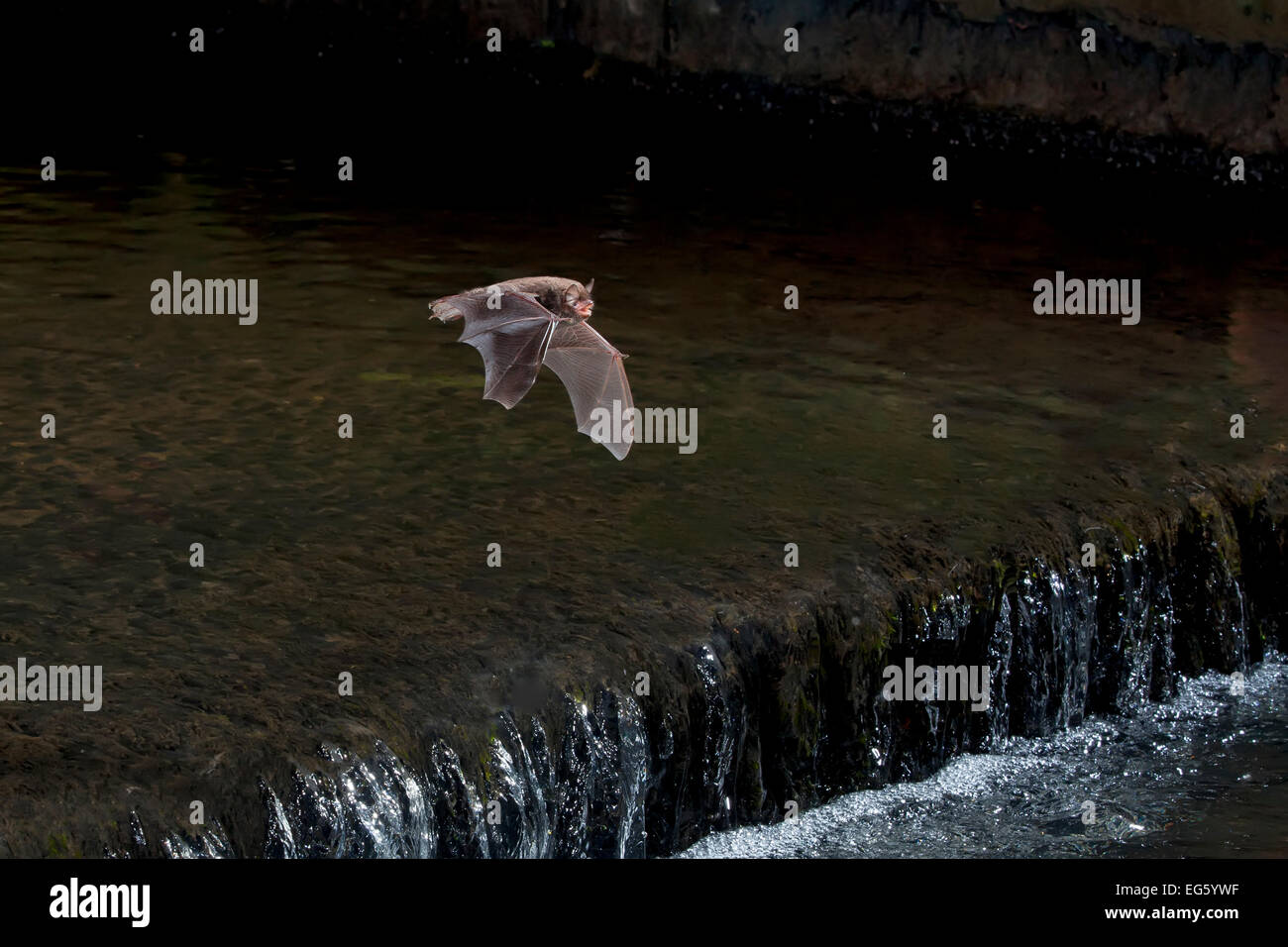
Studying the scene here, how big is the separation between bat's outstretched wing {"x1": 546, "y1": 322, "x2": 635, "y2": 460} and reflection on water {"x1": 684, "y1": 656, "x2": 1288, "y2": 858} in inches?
56.6

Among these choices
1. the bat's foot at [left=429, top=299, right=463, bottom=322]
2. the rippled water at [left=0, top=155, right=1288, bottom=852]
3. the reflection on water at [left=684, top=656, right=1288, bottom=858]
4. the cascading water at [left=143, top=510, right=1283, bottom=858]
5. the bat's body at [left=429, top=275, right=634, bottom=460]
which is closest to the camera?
the cascading water at [left=143, top=510, right=1283, bottom=858]

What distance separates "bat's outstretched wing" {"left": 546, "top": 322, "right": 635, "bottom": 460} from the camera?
588 cm

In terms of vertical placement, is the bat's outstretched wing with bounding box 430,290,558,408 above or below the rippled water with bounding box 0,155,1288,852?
above

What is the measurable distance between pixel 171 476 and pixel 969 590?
2.65m

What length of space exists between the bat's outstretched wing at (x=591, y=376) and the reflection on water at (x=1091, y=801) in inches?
56.6

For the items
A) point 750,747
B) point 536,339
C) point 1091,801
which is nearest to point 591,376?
point 536,339

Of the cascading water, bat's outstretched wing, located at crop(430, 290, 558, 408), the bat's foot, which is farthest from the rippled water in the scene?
the bat's foot

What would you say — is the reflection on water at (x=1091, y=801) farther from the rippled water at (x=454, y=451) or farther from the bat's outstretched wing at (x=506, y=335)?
the bat's outstretched wing at (x=506, y=335)

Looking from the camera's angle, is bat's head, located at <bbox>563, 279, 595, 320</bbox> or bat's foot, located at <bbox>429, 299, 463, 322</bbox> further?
bat's foot, located at <bbox>429, 299, 463, 322</bbox>

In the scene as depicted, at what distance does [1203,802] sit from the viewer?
18.2 ft

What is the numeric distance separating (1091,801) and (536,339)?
7.99 ft

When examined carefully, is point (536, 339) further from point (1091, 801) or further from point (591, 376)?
point (1091, 801)

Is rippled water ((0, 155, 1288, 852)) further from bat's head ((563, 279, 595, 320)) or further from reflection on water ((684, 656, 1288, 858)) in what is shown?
reflection on water ((684, 656, 1288, 858))
